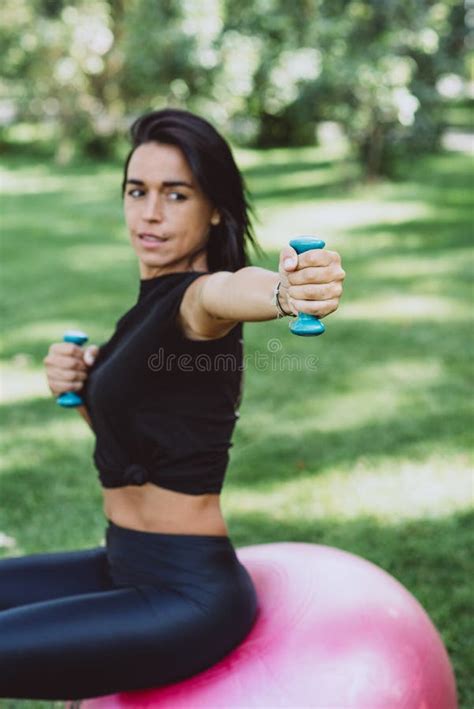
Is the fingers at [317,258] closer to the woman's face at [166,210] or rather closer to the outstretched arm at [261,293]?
→ the outstretched arm at [261,293]

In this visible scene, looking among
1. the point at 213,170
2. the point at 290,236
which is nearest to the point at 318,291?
the point at 213,170

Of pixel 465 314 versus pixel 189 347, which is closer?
pixel 189 347

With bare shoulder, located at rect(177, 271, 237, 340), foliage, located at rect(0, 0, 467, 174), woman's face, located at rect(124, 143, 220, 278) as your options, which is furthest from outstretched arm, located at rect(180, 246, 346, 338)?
foliage, located at rect(0, 0, 467, 174)

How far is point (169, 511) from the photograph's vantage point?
2.38m

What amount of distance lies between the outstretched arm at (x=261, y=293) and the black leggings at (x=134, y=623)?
55 centimetres

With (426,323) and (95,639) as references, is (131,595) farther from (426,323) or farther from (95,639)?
(426,323)

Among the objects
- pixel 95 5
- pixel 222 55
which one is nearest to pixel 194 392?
pixel 222 55

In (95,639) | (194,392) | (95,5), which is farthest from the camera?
(95,5)

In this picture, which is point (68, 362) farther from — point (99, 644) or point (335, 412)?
point (335, 412)

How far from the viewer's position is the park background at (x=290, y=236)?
14.4 ft

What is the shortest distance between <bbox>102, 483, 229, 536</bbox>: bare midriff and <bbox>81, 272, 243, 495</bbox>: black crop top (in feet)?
0.08

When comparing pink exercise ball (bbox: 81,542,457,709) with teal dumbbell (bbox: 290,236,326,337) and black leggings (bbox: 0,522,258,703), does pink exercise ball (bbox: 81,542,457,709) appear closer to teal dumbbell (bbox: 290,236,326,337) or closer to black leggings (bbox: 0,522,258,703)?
black leggings (bbox: 0,522,258,703)

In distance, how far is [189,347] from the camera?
2275 mm

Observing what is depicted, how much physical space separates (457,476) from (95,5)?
16.9 meters
